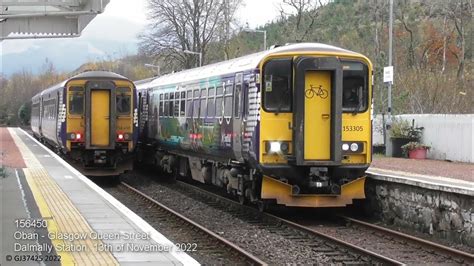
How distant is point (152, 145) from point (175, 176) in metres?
2.15

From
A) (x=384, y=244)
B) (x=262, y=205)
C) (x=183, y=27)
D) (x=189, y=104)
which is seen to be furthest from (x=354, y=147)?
(x=183, y=27)

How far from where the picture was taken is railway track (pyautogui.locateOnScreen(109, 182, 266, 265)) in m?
10.5

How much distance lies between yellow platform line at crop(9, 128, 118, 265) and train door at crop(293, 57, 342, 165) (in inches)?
173

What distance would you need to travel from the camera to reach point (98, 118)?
2130 centimetres

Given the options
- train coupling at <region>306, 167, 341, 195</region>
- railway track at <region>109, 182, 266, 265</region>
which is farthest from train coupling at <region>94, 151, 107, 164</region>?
train coupling at <region>306, 167, 341, 195</region>

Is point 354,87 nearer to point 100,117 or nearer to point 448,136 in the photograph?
point 100,117

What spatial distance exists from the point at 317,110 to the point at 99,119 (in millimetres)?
9669

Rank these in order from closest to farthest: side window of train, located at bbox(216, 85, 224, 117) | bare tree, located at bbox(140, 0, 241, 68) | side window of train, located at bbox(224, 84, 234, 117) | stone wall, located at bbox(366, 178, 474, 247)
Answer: stone wall, located at bbox(366, 178, 474, 247) < side window of train, located at bbox(224, 84, 234, 117) < side window of train, located at bbox(216, 85, 224, 117) < bare tree, located at bbox(140, 0, 241, 68)

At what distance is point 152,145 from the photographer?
80.8 feet

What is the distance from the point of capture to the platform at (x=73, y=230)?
25.9 ft

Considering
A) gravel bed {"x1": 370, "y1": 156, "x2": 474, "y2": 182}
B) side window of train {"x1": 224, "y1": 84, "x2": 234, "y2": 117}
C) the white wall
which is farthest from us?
the white wall

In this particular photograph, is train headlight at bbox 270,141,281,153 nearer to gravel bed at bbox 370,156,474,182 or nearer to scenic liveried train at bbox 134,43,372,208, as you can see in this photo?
scenic liveried train at bbox 134,43,372,208

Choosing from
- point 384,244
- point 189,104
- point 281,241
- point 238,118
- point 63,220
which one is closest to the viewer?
point 63,220

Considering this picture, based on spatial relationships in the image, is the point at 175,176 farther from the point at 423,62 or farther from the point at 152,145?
the point at 423,62
